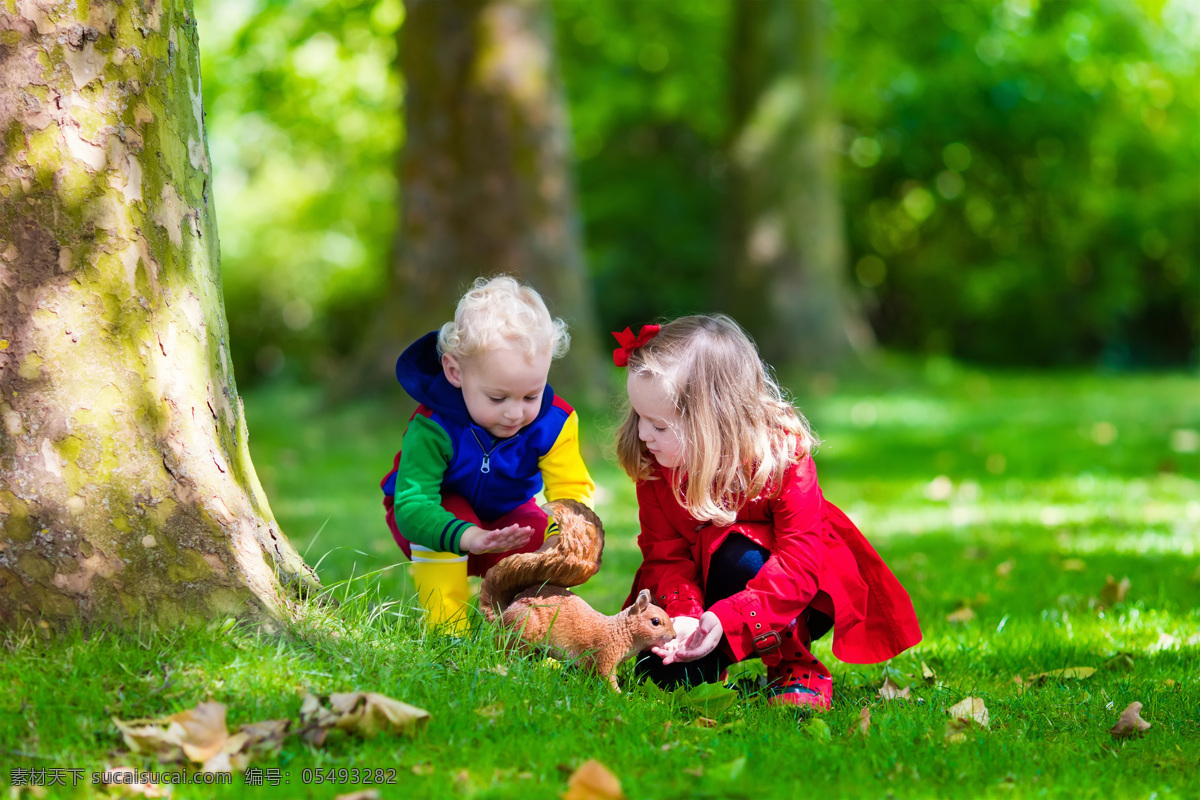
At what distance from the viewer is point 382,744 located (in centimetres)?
252

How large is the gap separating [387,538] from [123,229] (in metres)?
3.12

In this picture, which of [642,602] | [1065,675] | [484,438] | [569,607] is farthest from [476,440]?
[1065,675]

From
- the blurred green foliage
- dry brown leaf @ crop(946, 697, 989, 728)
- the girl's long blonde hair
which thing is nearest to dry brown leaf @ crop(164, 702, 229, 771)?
the girl's long blonde hair

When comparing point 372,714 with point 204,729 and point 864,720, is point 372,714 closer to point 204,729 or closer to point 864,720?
point 204,729

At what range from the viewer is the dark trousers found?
3.19m

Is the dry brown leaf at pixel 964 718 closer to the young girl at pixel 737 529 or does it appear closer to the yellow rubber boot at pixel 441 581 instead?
the young girl at pixel 737 529

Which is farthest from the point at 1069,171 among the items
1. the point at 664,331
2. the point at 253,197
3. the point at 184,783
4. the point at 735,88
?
the point at 184,783

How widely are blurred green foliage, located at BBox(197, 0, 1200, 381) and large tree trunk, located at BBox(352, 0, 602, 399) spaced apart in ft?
26.7

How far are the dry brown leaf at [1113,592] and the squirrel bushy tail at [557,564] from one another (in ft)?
7.17

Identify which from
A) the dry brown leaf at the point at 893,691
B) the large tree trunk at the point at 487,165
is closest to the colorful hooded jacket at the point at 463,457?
Result: the dry brown leaf at the point at 893,691

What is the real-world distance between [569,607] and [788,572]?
0.61 metres

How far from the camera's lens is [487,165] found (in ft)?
31.3

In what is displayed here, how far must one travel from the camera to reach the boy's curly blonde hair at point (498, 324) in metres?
3.24

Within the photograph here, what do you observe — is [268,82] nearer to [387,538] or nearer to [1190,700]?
[387,538]
